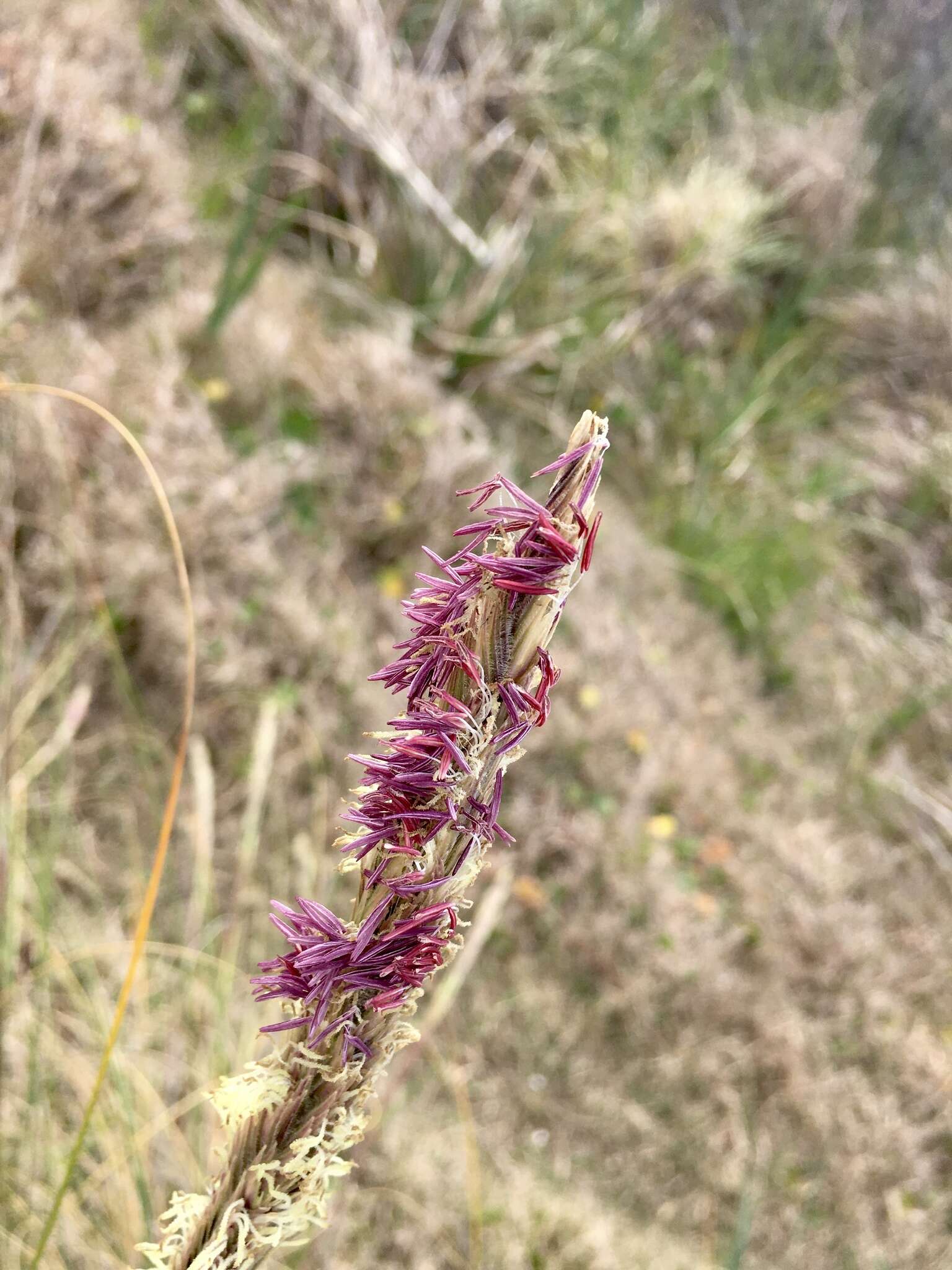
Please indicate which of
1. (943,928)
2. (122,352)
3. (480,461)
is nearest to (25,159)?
(122,352)

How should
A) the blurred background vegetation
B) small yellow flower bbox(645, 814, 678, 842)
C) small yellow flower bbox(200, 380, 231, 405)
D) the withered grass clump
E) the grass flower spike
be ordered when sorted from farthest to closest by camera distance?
small yellow flower bbox(645, 814, 678, 842) < small yellow flower bbox(200, 380, 231, 405) < the withered grass clump < the blurred background vegetation < the grass flower spike

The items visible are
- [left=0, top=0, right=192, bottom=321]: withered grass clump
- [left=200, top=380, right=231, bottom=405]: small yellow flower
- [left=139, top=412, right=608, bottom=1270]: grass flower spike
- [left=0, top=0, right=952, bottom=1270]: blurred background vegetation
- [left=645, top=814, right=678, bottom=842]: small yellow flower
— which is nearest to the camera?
[left=139, top=412, right=608, bottom=1270]: grass flower spike

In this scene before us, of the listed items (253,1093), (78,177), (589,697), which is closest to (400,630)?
(589,697)

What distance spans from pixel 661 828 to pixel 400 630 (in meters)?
0.95

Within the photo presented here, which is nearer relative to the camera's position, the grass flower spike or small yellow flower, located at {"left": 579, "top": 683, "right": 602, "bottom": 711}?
the grass flower spike

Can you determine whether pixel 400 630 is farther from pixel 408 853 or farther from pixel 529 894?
pixel 408 853

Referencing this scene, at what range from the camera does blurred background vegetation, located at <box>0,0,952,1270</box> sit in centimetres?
177

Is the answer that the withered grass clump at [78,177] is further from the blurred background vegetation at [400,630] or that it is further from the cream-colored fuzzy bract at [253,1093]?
the cream-colored fuzzy bract at [253,1093]

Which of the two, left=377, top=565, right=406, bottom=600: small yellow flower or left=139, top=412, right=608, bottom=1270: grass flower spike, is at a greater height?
left=139, top=412, right=608, bottom=1270: grass flower spike

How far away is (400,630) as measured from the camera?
103 inches

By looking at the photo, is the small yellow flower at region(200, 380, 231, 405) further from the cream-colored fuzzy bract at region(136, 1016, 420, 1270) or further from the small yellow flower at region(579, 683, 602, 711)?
the cream-colored fuzzy bract at region(136, 1016, 420, 1270)

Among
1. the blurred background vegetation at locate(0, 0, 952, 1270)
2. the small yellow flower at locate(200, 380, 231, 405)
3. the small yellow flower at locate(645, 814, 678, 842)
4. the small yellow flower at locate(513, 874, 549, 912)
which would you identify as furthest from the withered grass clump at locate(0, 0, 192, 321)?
the small yellow flower at locate(645, 814, 678, 842)

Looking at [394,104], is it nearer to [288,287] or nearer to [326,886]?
[288,287]

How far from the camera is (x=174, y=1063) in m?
1.58
